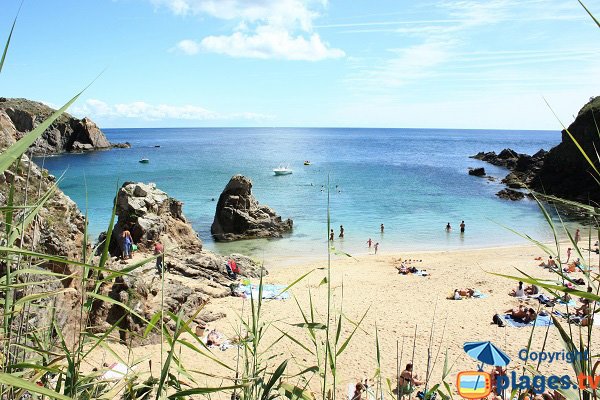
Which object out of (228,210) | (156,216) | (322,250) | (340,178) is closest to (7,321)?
(156,216)

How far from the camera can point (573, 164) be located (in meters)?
46.4

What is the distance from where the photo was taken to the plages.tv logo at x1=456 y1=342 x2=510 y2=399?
9.01m

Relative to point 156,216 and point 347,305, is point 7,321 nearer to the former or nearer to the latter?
point 347,305

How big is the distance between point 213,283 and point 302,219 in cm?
1770

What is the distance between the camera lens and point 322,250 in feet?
90.7

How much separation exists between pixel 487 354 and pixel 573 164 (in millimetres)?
43769

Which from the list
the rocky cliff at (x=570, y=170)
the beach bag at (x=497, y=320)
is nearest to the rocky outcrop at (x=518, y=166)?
the rocky cliff at (x=570, y=170)

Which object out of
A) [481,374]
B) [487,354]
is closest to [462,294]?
[487,354]

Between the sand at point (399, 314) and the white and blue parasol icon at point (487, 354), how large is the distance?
410 mm

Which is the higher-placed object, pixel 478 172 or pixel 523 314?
pixel 478 172

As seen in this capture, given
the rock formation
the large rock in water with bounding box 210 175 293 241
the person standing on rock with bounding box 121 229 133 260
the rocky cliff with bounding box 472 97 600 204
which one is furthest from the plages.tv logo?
the rocky cliff with bounding box 472 97 600 204

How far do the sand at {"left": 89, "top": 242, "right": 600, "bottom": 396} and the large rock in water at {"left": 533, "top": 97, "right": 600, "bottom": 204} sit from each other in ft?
73.2

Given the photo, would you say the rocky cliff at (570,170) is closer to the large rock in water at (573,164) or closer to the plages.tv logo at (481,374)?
the large rock in water at (573,164)

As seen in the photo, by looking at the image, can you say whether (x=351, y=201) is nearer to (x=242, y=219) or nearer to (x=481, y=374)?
(x=242, y=219)
